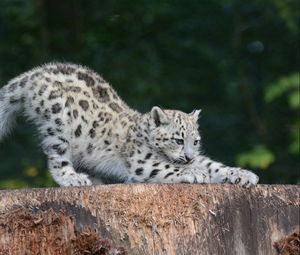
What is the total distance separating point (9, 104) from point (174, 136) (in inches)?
63.6

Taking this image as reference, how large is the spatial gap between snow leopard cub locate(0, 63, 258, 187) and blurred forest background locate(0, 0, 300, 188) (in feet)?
15.2

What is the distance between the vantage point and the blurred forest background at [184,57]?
50.9 feet

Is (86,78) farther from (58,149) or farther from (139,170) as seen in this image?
(139,170)

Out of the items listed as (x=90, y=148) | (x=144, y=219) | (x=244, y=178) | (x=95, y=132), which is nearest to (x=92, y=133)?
(x=95, y=132)

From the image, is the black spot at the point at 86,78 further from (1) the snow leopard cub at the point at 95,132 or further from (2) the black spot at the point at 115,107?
(2) the black spot at the point at 115,107

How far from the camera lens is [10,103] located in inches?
408

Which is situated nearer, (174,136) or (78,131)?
(174,136)

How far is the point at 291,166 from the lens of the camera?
51.5 feet

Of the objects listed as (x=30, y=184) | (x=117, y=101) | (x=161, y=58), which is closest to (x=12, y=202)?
(x=117, y=101)

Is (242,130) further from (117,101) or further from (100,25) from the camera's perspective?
(117,101)

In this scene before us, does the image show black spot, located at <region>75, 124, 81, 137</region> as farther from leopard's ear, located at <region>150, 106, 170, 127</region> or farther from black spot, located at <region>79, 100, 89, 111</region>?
leopard's ear, located at <region>150, 106, 170, 127</region>

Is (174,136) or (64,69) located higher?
(64,69)

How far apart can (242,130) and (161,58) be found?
63.6 inches

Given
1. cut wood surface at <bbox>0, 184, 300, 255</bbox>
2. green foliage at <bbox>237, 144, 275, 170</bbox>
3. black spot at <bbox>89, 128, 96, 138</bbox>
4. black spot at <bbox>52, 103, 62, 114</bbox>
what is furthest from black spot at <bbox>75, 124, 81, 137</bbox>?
green foliage at <bbox>237, 144, 275, 170</bbox>
